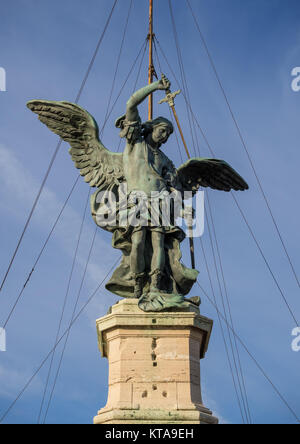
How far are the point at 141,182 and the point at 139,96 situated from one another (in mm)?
1715

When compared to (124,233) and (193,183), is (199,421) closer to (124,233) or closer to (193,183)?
(124,233)

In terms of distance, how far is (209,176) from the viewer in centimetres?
1534

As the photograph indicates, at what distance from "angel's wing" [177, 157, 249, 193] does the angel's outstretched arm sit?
1.66 meters

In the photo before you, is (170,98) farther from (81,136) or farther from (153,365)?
(153,365)

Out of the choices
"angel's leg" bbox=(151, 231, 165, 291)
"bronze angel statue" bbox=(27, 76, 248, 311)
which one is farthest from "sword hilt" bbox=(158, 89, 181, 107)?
"angel's leg" bbox=(151, 231, 165, 291)

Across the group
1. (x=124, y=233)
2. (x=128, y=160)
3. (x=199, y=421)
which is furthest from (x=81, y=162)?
(x=199, y=421)

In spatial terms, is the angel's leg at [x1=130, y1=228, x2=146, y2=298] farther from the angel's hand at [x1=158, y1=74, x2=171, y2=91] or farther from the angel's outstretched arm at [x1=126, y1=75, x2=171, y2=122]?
the angel's hand at [x1=158, y1=74, x2=171, y2=91]

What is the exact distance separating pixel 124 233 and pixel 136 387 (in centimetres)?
314

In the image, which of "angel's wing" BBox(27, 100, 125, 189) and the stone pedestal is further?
"angel's wing" BBox(27, 100, 125, 189)

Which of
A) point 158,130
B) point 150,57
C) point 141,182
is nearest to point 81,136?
point 158,130

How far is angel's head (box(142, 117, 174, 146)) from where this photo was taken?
47.1 ft

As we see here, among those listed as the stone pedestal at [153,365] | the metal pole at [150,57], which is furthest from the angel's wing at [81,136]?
the stone pedestal at [153,365]

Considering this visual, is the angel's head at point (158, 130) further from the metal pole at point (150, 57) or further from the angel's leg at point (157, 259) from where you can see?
the angel's leg at point (157, 259)

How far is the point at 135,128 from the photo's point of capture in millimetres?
14039
